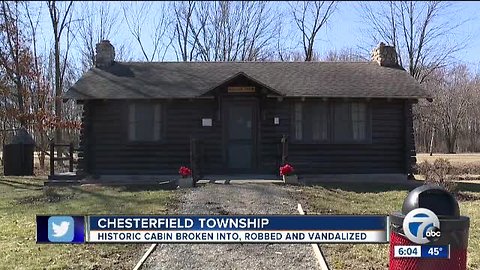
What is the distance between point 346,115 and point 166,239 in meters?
12.9

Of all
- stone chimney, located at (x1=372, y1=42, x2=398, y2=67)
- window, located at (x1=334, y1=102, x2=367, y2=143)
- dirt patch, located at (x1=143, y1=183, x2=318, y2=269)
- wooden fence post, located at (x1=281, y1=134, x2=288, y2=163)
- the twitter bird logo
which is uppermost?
stone chimney, located at (x1=372, y1=42, x2=398, y2=67)

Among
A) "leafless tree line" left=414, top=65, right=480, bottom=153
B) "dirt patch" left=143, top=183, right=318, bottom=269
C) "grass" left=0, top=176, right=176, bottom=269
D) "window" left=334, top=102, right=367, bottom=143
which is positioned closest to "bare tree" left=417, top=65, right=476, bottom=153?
"leafless tree line" left=414, top=65, right=480, bottom=153

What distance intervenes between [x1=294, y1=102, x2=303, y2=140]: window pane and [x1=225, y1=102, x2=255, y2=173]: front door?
4.36 ft

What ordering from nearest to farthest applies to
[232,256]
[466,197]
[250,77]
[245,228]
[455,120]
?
[245,228] → [232,256] → [466,197] → [250,77] → [455,120]

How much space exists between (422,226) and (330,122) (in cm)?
1259

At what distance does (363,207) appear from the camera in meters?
11.0

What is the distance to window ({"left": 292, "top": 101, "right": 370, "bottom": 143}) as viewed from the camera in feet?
54.5

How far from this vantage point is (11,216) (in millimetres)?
10219

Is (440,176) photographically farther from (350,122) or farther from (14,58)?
(14,58)

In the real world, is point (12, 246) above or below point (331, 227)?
below

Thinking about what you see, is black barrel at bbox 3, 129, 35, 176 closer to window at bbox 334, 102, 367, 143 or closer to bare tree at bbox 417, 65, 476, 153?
window at bbox 334, 102, 367, 143

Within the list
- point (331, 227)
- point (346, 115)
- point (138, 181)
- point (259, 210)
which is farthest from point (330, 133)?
point (331, 227)

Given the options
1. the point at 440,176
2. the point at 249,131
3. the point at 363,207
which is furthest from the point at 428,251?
the point at 249,131

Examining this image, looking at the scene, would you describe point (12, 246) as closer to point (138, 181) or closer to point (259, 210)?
point (259, 210)
